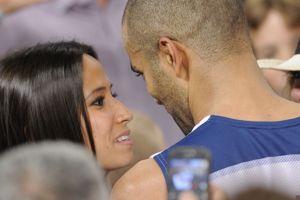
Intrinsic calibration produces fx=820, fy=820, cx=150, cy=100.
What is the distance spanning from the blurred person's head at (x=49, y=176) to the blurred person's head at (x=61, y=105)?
1.62 m

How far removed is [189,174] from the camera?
4.57 feet

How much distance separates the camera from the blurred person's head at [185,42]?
2793 millimetres

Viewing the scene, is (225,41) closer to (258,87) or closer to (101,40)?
(258,87)

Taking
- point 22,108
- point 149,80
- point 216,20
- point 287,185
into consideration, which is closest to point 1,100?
point 22,108

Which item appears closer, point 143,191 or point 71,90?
point 143,191

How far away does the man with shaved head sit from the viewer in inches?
97.0

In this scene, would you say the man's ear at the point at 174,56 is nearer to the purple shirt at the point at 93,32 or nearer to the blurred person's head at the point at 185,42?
the blurred person's head at the point at 185,42

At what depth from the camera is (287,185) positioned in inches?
98.3

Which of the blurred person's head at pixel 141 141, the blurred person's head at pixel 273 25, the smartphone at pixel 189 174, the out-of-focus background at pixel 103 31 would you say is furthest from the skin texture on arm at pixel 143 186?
the blurred person's head at pixel 273 25

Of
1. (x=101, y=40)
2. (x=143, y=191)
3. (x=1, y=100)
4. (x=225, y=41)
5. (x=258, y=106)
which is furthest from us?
(x=101, y=40)

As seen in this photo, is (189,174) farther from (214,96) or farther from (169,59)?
(169,59)

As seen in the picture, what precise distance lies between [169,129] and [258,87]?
273 centimetres

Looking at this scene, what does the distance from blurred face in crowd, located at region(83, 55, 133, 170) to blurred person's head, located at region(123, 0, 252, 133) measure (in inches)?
8.2

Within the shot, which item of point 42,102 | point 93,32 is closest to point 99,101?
point 42,102
